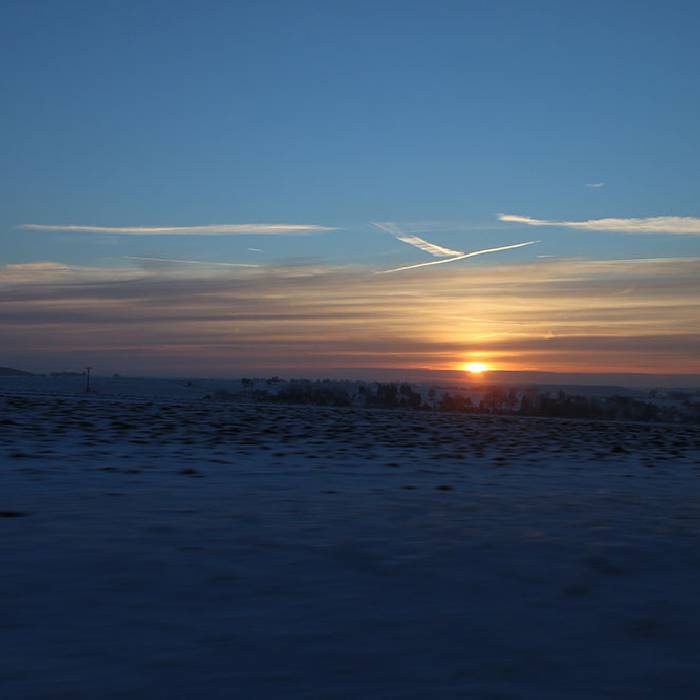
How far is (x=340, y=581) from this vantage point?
16.1 ft

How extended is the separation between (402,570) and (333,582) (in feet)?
1.84

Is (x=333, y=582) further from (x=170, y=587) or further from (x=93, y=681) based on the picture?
(x=93, y=681)

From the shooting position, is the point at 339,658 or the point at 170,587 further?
the point at 170,587

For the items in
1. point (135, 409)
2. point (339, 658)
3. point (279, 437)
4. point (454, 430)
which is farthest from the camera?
point (135, 409)

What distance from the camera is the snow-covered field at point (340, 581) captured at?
3.63m

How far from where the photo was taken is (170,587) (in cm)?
469

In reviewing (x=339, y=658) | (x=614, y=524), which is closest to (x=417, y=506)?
(x=614, y=524)

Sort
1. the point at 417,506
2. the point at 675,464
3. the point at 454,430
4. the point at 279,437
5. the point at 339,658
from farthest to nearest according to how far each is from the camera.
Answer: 1. the point at 454,430
2. the point at 279,437
3. the point at 675,464
4. the point at 417,506
5. the point at 339,658

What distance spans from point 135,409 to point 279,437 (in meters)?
6.13

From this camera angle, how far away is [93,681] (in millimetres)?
3443

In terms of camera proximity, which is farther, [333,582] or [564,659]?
[333,582]

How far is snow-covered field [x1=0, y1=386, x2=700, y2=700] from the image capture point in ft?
11.9

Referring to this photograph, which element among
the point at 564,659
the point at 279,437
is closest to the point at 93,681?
the point at 564,659

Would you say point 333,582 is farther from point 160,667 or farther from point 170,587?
point 160,667
